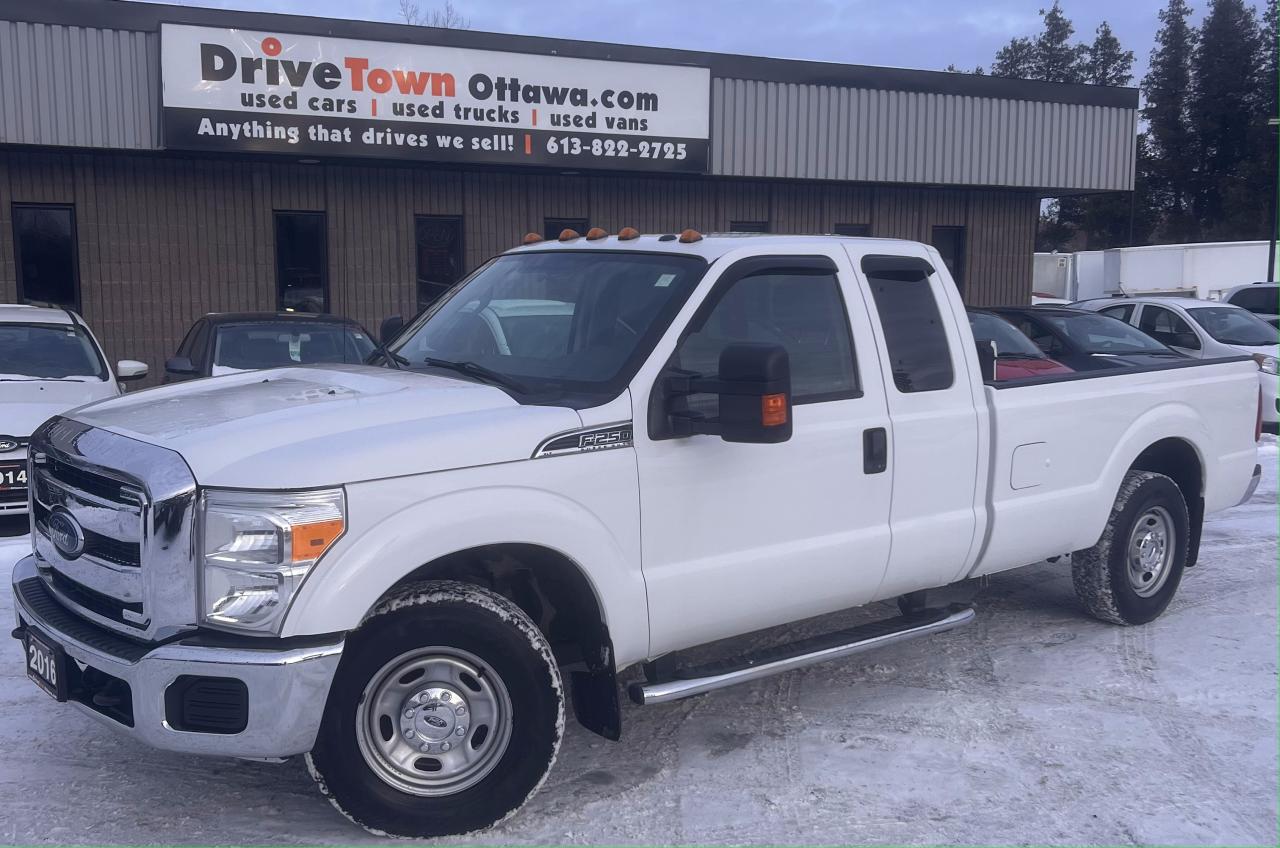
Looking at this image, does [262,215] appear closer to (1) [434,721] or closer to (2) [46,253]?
(2) [46,253]

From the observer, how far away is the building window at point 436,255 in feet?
54.2

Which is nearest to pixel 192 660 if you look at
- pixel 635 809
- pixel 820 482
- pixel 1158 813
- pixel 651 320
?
pixel 635 809

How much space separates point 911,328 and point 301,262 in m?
12.3

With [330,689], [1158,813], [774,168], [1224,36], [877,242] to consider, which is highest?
[1224,36]

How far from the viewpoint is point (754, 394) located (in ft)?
12.7

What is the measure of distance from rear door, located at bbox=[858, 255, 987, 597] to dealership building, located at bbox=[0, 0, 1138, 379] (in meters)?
10.5

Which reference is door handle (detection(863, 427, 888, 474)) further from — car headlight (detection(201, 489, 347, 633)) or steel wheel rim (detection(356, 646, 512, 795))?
car headlight (detection(201, 489, 347, 633))

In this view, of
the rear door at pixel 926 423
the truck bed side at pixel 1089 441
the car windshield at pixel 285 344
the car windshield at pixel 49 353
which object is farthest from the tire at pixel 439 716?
A: the car windshield at pixel 49 353

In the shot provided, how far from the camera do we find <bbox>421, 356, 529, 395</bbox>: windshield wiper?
4.29 m

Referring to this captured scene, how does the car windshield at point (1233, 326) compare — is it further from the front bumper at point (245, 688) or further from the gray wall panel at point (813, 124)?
the front bumper at point (245, 688)

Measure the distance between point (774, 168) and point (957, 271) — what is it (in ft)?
16.6

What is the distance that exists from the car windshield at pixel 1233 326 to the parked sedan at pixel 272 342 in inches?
418

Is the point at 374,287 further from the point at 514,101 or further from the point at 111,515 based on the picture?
the point at 111,515

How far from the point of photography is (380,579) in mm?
3543
